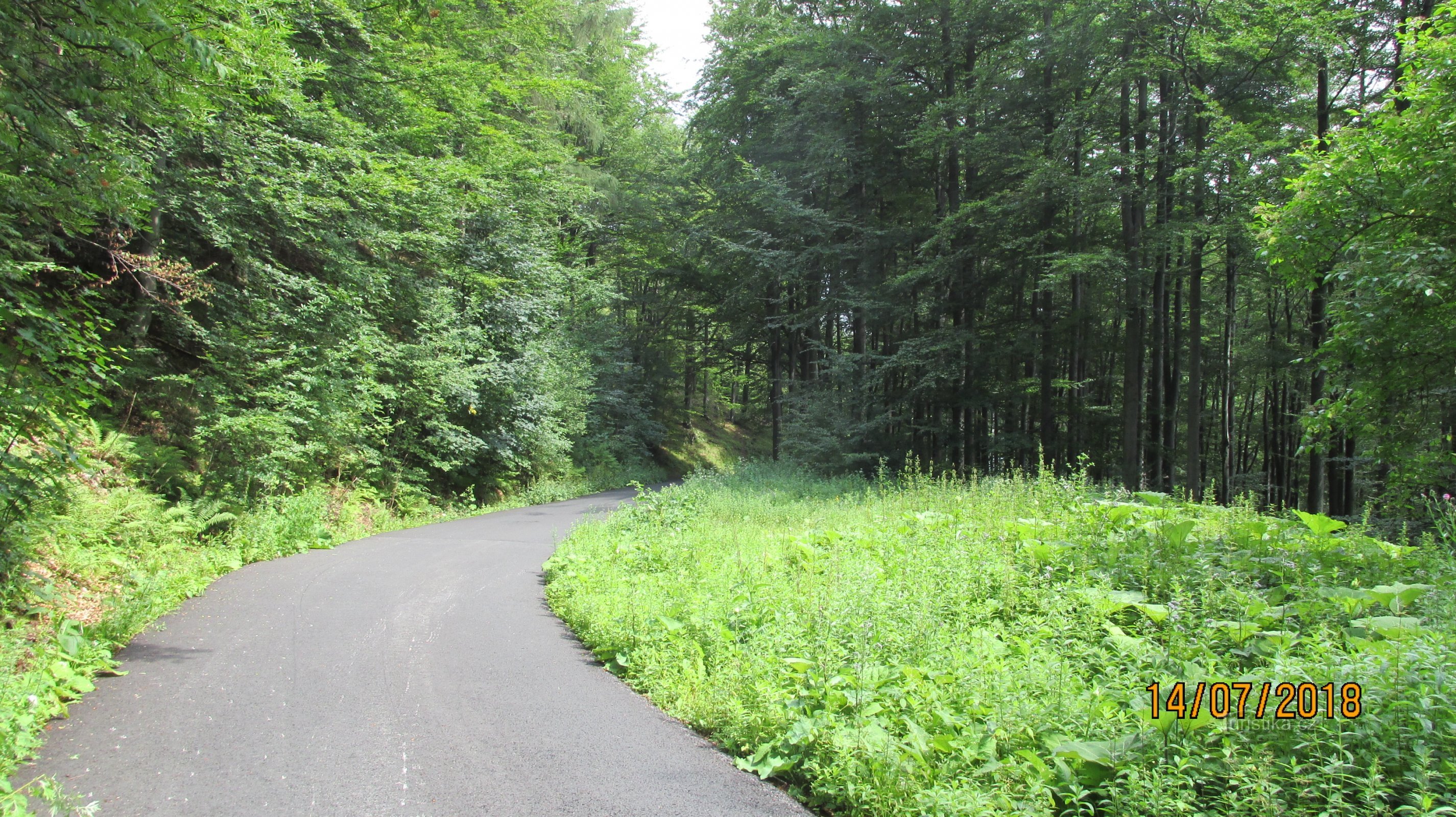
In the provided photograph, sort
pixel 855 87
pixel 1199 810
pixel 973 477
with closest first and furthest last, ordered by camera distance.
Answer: pixel 1199 810, pixel 973 477, pixel 855 87

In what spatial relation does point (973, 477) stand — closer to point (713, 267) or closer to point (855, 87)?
point (855, 87)

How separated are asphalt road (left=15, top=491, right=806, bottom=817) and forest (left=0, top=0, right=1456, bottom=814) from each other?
49 cm

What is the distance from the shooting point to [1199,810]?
9.60 feet

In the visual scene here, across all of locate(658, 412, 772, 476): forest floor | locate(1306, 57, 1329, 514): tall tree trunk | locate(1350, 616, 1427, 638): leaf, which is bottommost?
locate(658, 412, 772, 476): forest floor

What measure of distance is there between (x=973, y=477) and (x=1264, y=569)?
5370 millimetres

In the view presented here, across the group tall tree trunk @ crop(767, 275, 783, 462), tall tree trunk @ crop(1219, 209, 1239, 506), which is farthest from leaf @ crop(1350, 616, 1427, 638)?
tall tree trunk @ crop(767, 275, 783, 462)

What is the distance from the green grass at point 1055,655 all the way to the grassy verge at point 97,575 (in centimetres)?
383

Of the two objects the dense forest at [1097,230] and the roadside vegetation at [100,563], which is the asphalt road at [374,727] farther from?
the dense forest at [1097,230]

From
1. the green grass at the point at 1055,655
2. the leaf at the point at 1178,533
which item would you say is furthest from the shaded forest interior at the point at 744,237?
the green grass at the point at 1055,655

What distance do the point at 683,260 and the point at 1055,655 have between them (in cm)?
2783

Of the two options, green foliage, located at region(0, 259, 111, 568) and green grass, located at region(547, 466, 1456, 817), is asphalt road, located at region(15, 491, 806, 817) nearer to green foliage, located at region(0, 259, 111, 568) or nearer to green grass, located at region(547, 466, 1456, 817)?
green grass, located at region(547, 466, 1456, 817)

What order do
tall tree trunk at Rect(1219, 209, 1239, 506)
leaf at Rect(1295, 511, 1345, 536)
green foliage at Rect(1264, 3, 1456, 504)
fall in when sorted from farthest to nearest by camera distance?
tall tree trunk at Rect(1219, 209, 1239, 506) → green foliage at Rect(1264, 3, 1456, 504) → leaf at Rect(1295, 511, 1345, 536)

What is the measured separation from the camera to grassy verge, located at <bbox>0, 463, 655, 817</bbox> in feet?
14.3

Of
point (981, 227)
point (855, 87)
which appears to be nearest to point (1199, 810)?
point (981, 227)
